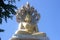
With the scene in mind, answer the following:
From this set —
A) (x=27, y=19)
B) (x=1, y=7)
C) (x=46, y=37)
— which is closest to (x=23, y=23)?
(x=27, y=19)

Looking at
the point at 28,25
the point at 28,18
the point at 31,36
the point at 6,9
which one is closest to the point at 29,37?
the point at 31,36

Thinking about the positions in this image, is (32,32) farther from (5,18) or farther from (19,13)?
(5,18)

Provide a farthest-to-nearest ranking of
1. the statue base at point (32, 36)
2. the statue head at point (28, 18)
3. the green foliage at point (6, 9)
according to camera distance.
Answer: the statue head at point (28, 18) < the statue base at point (32, 36) < the green foliage at point (6, 9)

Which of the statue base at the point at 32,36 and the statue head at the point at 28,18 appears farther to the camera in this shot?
the statue head at the point at 28,18

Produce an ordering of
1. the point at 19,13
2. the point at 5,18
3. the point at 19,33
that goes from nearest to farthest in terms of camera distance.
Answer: the point at 5,18 → the point at 19,33 → the point at 19,13

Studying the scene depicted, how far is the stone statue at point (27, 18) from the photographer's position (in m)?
13.5

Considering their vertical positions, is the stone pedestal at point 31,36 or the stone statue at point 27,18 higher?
the stone statue at point 27,18

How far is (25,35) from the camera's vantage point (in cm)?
1329

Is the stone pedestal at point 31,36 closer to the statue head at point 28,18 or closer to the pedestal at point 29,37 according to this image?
the pedestal at point 29,37

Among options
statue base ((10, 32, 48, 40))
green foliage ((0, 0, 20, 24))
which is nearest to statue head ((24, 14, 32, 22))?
statue base ((10, 32, 48, 40))

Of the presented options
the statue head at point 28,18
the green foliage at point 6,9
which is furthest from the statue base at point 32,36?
the green foliage at point 6,9

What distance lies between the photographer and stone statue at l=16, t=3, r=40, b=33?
13.5 m

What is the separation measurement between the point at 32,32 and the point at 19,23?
1.03 m

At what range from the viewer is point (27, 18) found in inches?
545
